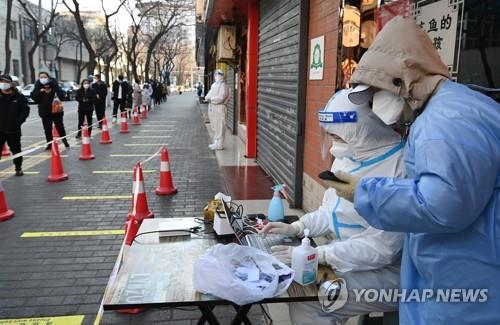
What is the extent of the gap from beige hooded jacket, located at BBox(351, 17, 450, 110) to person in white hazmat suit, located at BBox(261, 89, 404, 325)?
0.34 metres

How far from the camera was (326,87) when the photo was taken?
4594 mm

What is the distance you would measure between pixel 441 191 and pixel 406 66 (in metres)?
0.56

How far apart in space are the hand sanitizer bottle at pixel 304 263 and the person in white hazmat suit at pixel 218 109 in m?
9.30

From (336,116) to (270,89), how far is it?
5.47m

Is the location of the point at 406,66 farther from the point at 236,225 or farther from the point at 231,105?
the point at 231,105

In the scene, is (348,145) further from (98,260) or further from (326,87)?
(98,260)

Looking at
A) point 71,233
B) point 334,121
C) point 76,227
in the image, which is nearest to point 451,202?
point 334,121

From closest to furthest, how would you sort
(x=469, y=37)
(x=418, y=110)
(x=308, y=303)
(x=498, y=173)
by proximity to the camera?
(x=498, y=173), (x=418, y=110), (x=308, y=303), (x=469, y=37)

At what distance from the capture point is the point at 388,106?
6.21ft

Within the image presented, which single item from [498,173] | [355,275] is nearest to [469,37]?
[498,173]

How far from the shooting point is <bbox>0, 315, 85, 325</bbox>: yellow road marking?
334 cm

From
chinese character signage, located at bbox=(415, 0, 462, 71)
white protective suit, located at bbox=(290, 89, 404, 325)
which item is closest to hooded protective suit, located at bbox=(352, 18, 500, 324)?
white protective suit, located at bbox=(290, 89, 404, 325)

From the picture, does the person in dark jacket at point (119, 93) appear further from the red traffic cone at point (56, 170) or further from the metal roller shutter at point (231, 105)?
the red traffic cone at point (56, 170)

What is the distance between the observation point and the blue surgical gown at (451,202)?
1.43 meters
